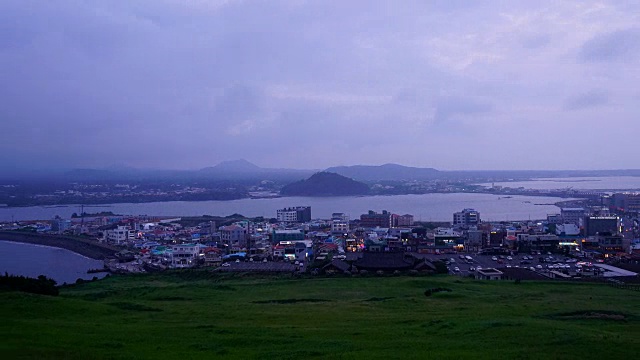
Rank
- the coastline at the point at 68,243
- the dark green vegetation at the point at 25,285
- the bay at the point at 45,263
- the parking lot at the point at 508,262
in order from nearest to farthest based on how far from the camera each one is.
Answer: the dark green vegetation at the point at 25,285 → the parking lot at the point at 508,262 → the bay at the point at 45,263 → the coastline at the point at 68,243

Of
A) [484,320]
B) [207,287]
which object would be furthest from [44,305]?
[484,320]

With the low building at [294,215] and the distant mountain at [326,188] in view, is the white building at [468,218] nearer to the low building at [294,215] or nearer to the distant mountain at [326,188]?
the low building at [294,215]

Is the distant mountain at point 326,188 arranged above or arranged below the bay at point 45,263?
above

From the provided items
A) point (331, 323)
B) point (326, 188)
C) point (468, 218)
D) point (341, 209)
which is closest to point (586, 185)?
point (326, 188)

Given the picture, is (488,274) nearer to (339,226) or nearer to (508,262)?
(508,262)

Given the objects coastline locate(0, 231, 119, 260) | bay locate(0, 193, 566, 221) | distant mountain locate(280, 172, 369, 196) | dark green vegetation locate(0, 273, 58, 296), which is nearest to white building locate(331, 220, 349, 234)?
bay locate(0, 193, 566, 221)

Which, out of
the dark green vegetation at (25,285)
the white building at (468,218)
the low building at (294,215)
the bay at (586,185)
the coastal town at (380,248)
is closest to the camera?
the dark green vegetation at (25,285)

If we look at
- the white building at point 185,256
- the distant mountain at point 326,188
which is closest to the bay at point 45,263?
the white building at point 185,256
